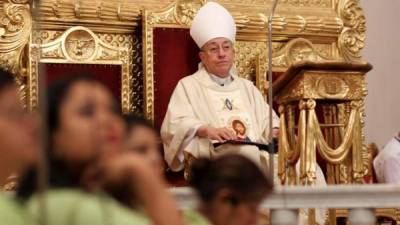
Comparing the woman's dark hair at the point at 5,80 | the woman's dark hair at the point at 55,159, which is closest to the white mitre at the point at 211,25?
the woman's dark hair at the point at 5,80

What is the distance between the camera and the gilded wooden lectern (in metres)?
6.70

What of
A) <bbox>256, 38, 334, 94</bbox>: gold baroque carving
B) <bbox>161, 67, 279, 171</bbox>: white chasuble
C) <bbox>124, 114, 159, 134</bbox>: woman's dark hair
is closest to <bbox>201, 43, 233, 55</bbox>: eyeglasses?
<bbox>161, 67, 279, 171</bbox>: white chasuble

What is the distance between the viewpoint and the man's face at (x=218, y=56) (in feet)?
24.8

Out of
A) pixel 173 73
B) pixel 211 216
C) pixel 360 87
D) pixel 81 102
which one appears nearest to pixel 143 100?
pixel 173 73

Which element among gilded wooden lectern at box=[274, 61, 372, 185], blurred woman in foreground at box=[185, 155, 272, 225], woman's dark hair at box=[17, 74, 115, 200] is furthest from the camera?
gilded wooden lectern at box=[274, 61, 372, 185]

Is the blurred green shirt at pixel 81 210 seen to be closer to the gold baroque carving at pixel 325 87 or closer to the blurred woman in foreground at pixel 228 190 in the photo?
the blurred woman in foreground at pixel 228 190

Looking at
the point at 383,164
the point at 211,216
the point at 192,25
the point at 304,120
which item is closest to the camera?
the point at 211,216

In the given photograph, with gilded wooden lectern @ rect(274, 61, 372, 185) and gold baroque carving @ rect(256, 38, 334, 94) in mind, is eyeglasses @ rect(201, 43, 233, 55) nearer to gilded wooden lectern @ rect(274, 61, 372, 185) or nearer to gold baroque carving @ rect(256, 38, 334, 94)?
gilded wooden lectern @ rect(274, 61, 372, 185)

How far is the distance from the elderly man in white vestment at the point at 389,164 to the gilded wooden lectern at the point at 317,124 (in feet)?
3.72

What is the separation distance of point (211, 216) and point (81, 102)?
733mm

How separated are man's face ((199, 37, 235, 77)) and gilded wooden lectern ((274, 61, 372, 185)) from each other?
1.66 ft

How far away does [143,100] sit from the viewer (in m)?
8.23

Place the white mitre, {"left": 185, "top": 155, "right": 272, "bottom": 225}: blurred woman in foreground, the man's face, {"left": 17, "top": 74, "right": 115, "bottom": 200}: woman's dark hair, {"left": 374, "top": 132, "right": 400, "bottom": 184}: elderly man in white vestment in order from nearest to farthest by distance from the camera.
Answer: {"left": 17, "top": 74, "right": 115, "bottom": 200}: woman's dark hair → {"left": 185, "top": 155, "right": 272, "bottom": 225}: blurred woman in foreground → the man's face → the white mitre → {"left": 374, "top": 132, "right": 400, "bottom": 184}: elderly man in white vestment

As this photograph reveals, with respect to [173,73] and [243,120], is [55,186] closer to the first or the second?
[243,120]
